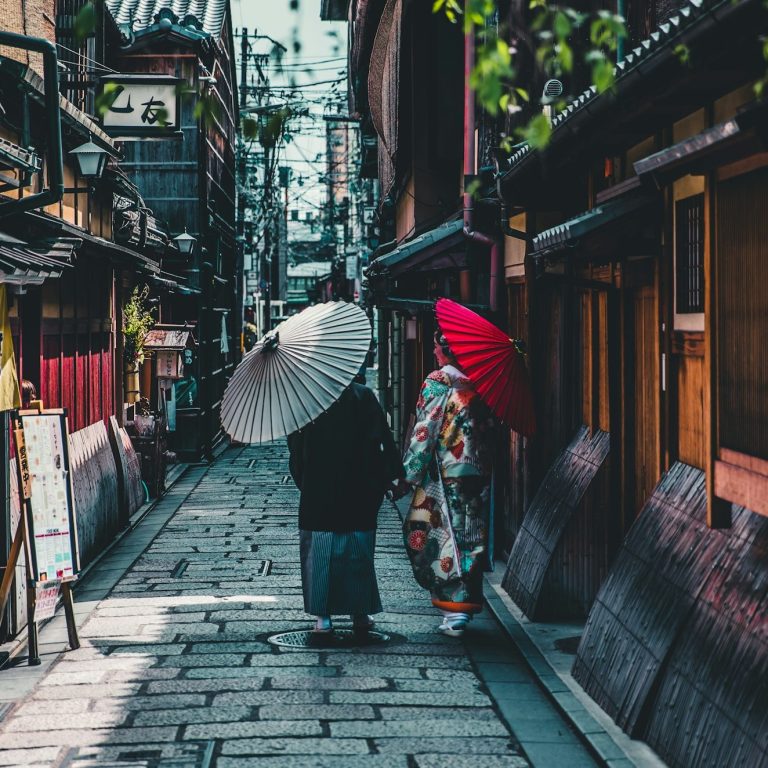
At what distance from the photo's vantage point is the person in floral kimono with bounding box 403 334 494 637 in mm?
10062

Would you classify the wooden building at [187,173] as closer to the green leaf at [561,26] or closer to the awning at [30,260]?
the awning at [30,260]

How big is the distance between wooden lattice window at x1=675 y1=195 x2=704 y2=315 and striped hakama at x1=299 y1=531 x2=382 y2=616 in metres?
3.35

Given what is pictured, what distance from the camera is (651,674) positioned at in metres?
7.05

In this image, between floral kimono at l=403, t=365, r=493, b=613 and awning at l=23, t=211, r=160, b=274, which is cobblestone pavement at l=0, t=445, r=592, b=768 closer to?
floral kimono at l=403, t=365, r=493, b=613

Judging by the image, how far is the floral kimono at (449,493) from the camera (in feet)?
33.0

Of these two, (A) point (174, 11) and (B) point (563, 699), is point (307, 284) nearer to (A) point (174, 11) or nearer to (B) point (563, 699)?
(A) point (174, 11)

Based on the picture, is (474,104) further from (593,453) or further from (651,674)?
(651,674)

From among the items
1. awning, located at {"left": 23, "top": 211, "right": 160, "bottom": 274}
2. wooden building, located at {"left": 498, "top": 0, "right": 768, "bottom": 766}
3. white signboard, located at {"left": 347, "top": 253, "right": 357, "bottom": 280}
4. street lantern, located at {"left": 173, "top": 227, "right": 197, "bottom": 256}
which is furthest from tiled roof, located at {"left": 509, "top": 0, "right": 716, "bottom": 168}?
white signboard, located at {"left": 347, "top": 253, "right": 357, "bottom": 280}

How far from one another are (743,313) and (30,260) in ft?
18.5

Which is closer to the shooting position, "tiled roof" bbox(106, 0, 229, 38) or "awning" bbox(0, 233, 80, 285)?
"awning" bbox(0, 233, 80, 285)

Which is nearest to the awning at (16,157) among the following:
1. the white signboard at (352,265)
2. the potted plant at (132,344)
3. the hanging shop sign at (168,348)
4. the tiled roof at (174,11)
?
the potted plant at (132,344)

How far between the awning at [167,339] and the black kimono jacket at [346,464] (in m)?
13.7

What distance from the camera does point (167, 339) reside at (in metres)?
23.5

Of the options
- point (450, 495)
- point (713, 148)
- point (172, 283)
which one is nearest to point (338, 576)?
point (450, 495)
